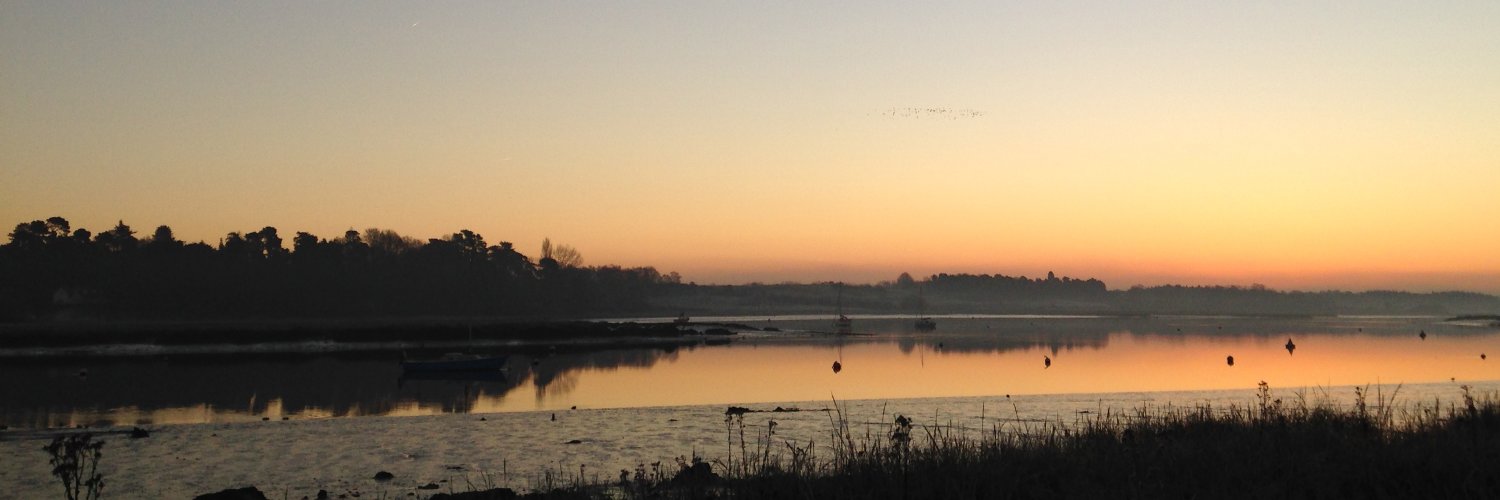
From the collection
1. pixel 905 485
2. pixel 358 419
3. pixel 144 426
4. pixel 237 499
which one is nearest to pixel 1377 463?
pixel 905 485

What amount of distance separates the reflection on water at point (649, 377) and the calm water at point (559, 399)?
0.17 m

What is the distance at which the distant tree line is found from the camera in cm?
10831

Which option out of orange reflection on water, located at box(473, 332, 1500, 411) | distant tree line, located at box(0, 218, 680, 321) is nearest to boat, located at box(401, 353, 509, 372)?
orange reflection on water, located at box(473, 332, 1500, 411)

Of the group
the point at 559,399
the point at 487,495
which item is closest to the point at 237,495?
the point at 487,495

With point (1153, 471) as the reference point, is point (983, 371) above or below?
below

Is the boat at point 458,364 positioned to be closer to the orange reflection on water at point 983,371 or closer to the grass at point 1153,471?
the orange reflection on water at point 983,371

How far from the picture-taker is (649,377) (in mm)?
48188

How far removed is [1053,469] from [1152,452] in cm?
143

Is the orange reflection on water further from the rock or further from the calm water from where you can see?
the rock

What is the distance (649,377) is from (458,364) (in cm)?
1001

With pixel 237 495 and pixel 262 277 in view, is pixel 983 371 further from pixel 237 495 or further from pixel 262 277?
pixel 262 277

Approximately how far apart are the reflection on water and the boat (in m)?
0.80

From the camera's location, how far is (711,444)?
22375 millimetres

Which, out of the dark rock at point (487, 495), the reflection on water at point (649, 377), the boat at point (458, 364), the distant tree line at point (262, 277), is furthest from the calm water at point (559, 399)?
the distant tree line at point (262, 277)
